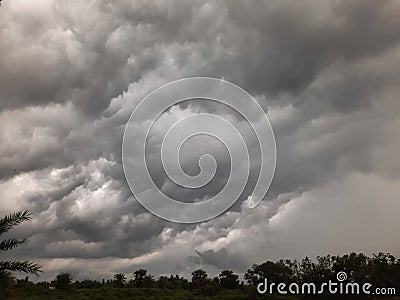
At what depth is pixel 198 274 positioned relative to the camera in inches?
6521

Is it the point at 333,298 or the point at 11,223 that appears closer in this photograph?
the point at 11,223

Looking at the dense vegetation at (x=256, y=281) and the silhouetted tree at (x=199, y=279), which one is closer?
the dense vegetation at (x=256, y=281)

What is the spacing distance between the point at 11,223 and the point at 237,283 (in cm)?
13221

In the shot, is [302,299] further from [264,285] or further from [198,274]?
[198,274]

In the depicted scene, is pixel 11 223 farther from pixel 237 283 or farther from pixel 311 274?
pixel 237 283

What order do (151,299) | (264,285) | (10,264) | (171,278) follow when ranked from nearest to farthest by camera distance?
(10,264) → (151,299) → (264,285) → (171,278)

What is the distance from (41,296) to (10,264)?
86035mm

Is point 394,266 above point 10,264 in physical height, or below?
above

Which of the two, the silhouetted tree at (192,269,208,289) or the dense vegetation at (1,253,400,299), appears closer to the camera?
the dense vegetation at (1,253,400,299)

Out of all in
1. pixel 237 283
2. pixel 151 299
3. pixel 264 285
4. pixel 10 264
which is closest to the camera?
pixel 10 264

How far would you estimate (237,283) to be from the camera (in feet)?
516

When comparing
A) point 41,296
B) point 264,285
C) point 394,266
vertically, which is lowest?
point 41,296

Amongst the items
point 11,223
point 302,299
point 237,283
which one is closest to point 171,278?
point 237,283

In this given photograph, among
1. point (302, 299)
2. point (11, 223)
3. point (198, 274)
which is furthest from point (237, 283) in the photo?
point (11, 223)
